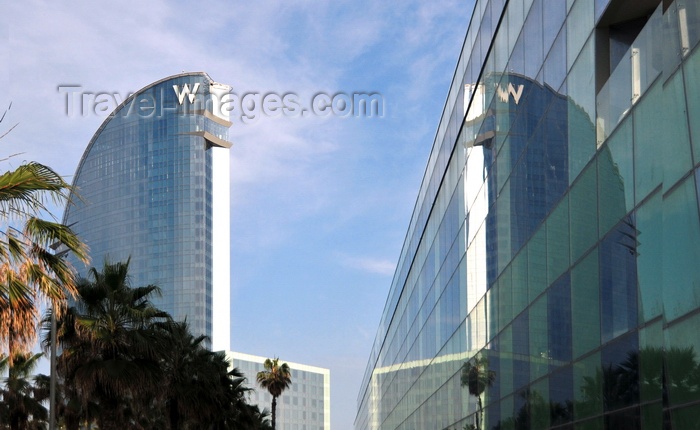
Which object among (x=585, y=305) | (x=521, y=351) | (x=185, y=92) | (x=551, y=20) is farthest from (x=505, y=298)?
(x=185, y=92)

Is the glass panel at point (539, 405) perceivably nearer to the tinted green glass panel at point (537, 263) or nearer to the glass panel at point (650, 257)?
the tinted green glass panel at point (537, 263)

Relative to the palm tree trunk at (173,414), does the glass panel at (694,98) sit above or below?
above

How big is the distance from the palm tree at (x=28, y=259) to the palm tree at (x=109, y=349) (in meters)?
13.9

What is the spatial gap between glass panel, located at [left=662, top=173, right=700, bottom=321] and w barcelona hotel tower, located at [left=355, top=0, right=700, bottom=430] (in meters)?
0.03

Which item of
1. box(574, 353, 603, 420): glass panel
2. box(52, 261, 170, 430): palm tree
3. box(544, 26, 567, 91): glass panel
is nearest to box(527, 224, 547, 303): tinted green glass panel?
box(574, 353, 603, 420): glass panel

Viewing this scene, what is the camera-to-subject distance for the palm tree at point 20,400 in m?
37.7

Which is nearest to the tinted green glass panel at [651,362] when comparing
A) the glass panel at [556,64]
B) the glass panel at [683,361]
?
the glass panel at [683,361]

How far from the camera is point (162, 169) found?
184 metres

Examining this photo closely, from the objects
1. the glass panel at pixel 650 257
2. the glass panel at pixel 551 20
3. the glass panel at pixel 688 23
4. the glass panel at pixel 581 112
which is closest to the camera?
the glass panel at pixel 688 23

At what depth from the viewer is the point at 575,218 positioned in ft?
59.9

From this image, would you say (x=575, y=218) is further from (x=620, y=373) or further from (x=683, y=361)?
(x=683, y=361)

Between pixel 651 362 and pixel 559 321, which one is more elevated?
pixel 559 321

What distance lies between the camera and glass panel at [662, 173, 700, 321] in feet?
39.7

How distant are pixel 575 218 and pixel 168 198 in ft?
559
